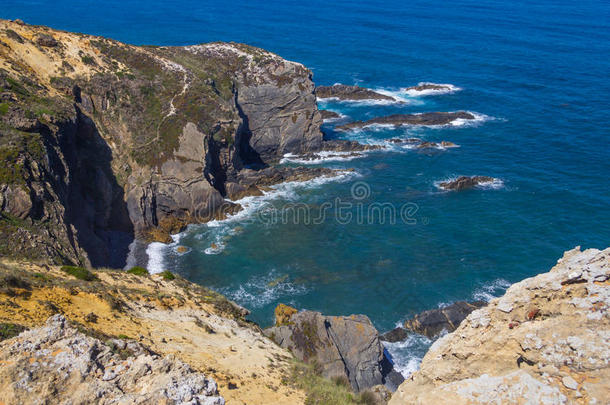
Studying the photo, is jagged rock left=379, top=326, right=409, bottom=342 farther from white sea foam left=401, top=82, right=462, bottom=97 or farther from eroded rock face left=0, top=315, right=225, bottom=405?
white sea foam left=401, top=82, right=462, bottom=97

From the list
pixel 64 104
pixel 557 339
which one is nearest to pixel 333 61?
pixel 64 104

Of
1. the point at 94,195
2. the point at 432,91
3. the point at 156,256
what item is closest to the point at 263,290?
the point at 156,256

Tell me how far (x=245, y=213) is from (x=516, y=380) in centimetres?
4999

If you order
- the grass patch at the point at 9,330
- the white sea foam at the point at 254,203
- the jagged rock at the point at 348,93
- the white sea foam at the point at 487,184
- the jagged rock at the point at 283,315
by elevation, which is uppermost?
the jagged rock at the point at 348,93

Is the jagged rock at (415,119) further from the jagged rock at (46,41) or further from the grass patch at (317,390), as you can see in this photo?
the grass patch at (317,390)

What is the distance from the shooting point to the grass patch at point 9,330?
51.2 feet

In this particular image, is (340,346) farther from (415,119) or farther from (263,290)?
(415,119)

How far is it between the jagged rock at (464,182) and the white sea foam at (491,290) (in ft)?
71.3

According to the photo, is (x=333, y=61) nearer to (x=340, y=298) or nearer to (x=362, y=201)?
(x=362, y=201)

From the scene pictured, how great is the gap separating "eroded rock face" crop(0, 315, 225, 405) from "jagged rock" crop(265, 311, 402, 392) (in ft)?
56.9

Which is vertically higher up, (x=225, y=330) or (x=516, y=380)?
(x=516, y=380)

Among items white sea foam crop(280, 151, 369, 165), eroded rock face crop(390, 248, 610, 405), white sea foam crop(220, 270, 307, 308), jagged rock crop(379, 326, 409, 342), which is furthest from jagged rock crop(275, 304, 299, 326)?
white sea foam crop(280, 151, 369, 165)

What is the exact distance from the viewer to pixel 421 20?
162500mm

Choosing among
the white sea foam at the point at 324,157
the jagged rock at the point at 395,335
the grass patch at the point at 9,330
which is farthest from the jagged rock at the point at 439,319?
the white sea foam at the point at 324,157
